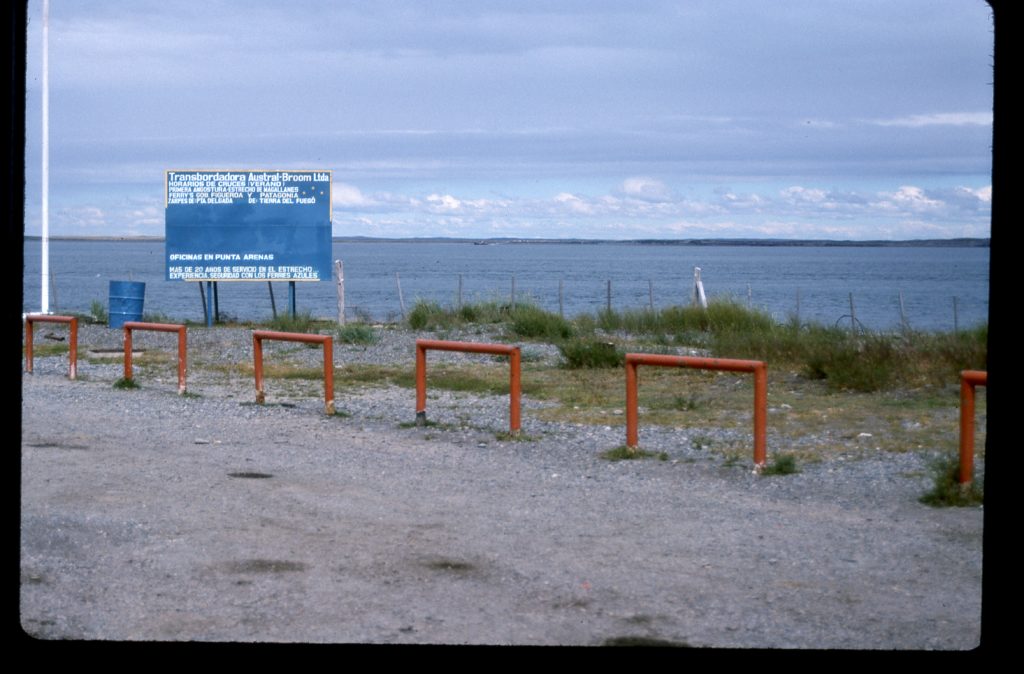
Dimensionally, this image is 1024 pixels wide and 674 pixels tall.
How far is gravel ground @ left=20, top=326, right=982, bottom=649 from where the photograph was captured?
576cm

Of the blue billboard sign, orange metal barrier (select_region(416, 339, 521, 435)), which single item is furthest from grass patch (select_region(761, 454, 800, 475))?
the blue billboard sign

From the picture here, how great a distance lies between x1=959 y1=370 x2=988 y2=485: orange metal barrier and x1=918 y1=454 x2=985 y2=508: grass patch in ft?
0.23

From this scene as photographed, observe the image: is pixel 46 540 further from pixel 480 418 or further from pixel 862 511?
pixel 480 418

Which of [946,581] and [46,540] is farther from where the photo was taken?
[46,540]

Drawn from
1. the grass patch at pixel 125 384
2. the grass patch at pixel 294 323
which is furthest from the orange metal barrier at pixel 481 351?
the grass patch at pixel 294 323

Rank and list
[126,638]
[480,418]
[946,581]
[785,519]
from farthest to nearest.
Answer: [480,418] → [785,519] → [946,581] → [126,638]

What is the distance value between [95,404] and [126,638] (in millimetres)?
9115

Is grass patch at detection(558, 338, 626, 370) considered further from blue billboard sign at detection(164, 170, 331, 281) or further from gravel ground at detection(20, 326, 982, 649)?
blue billboard sign at detection(164, 170, 331, 281)

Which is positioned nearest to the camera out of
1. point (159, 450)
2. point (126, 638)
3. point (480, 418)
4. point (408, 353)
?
point (126, 638)

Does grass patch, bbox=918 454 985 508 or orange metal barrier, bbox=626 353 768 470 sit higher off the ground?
orange metal barrier, bbox=626 353 768 470

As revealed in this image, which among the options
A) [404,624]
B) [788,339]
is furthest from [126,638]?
[788,339]

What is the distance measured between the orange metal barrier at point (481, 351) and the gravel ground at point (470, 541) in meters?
0.22

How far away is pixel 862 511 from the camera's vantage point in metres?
8.47

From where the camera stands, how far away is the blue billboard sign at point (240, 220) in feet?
91.2
